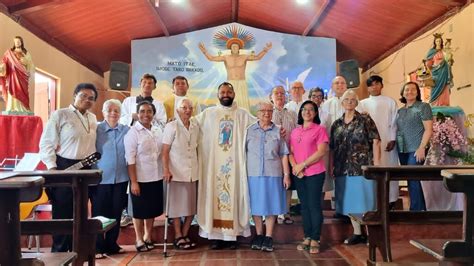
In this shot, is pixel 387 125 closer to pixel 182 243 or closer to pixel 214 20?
pixel 182 243

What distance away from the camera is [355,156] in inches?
140

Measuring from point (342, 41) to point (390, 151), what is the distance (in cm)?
572

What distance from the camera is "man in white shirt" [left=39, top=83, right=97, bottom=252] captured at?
3.09 metres

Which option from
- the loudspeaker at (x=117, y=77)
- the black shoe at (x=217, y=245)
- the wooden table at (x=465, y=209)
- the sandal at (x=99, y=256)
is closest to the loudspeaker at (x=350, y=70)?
the loudspeaker at (x=117, y=77)

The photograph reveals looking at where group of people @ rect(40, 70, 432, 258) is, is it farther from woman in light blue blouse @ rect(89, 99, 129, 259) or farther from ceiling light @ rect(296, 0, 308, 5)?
ceiling light @ rect(296, 0, 308, 5)

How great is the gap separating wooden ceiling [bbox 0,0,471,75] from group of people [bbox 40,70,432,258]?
3.43m

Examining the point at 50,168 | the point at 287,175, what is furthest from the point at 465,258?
the point at 50,168

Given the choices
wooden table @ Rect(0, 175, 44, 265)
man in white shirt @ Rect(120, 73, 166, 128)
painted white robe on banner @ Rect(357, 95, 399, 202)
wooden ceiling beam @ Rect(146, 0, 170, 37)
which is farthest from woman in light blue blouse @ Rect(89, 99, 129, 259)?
wooden ceiling beam @ Rect(146, 0, 170, 37)

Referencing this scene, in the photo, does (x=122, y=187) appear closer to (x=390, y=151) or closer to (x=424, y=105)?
(x=390, y=151)

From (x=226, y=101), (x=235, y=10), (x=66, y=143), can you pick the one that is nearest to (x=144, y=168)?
(x=66, y=143)

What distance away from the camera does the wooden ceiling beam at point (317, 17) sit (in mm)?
7575

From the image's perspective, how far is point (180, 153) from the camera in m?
3.61

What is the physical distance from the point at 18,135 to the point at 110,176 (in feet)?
5.52

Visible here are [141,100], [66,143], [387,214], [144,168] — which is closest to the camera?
[387,214]
